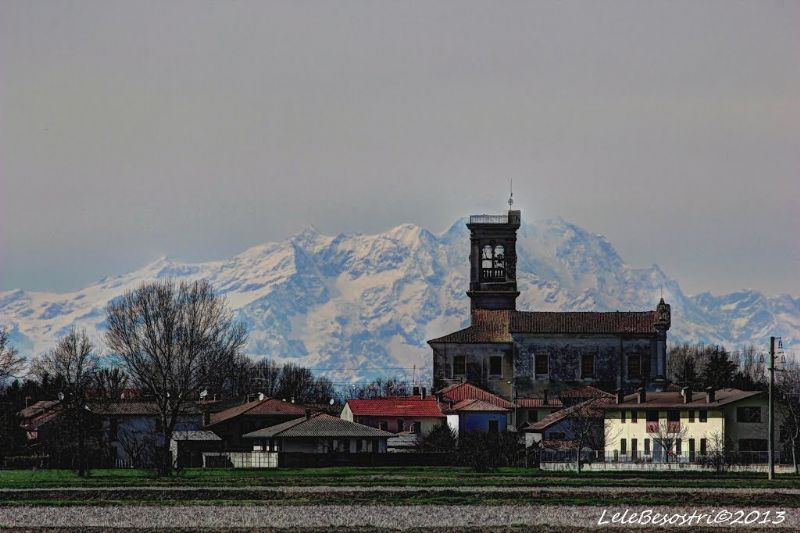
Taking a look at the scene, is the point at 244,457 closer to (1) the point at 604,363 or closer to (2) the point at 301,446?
(2) the point at 301,446

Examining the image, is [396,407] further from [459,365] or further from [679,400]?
[679,400]

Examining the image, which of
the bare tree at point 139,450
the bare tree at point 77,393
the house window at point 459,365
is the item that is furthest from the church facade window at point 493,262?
the bare tree at point 139,450

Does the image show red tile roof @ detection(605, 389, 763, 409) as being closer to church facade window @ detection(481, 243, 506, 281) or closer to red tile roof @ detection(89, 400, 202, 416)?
red tile roof @ detection(89, 400, 202, 416)

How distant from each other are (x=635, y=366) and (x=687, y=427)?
95.6ft

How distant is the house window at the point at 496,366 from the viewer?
436ft

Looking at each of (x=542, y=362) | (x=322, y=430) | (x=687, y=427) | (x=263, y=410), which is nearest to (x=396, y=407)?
(x=263, y=410)

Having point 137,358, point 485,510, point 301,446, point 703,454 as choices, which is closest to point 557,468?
point 703,454

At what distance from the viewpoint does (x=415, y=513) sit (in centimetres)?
5538

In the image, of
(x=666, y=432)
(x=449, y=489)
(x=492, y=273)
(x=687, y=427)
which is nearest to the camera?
(x=449, y=489)

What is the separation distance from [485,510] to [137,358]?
50.1 m

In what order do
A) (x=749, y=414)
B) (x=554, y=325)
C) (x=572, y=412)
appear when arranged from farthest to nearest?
1. (x=554, y=325)
2. (x=572, y=412)
3. (x=749, y=414)

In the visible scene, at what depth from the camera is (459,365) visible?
134000 millimetres

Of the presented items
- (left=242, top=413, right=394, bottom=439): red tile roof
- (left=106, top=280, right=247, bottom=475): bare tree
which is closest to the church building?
(left=106, top=280, right=247, bottom=475): bare tree

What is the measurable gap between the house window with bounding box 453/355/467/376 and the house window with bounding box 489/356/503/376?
203 cm
